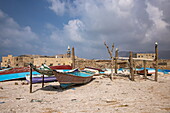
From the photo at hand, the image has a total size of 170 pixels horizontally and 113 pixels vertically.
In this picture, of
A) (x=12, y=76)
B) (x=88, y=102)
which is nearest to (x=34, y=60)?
(x=12, y=76)

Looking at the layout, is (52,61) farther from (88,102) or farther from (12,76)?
(88,102)

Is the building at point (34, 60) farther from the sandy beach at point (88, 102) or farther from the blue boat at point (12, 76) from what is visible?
the sandy beach at point (88, 102)

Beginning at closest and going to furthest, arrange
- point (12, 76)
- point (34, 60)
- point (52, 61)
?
point (12, 76)
point (52, 61)
point (34, 60)

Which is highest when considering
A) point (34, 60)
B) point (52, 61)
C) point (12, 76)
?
point (34, 60)

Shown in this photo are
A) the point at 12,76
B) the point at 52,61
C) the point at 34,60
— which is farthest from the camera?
the point at 34,60

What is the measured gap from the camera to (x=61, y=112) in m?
5.20

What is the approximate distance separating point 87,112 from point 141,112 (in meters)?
2.15

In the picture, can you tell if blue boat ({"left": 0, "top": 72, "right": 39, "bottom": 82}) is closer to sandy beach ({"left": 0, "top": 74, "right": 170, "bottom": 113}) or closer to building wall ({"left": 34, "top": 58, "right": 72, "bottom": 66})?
sandy beach ({"left": 0, "top": 74, "right": 170, "bottom": 113})

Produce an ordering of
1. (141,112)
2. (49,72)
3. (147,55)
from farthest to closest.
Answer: (147,55), (49,72), (141,112)

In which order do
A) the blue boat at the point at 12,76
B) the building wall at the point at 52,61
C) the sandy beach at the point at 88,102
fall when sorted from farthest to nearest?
the building wall at the point at 52,61
the blue boat at the point at 12,76
the sandy beach at the point at 88,102

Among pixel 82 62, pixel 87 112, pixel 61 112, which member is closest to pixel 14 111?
pixel 61 112

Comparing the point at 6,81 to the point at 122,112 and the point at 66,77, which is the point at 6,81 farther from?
the point at 122,112

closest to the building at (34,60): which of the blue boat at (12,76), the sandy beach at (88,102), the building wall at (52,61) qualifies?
the building wall at (52,61)

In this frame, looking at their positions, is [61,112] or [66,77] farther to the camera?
[66,77]
